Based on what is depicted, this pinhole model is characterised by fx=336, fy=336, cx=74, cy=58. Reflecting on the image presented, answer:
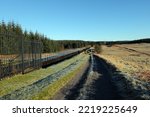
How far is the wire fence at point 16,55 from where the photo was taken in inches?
907

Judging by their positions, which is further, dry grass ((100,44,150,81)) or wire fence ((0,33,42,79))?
dry grass ((100,44,150,81))

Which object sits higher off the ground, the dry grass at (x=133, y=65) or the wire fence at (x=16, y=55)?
the wire fence at (x=16, y=55)

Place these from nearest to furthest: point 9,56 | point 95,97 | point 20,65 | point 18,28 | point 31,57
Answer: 1. point 95,97
2. point 9,56
3. point 20,65
4. point 31,57
5. point 18,28

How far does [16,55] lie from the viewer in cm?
2655

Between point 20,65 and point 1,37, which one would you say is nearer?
point 1,37

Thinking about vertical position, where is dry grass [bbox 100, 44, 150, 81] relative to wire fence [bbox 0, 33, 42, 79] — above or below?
below

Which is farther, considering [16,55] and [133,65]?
[133,65]

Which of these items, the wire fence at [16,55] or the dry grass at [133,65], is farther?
the dry grass at [133,65]

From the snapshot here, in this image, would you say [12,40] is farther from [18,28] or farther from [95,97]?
[18,28]

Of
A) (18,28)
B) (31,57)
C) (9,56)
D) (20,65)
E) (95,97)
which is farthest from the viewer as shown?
(18,28)

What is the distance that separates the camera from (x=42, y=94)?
613 inches

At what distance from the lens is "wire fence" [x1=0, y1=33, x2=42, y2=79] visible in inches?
907

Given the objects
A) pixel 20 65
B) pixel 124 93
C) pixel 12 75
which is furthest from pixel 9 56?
pixel 124 93

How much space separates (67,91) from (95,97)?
2275mm
